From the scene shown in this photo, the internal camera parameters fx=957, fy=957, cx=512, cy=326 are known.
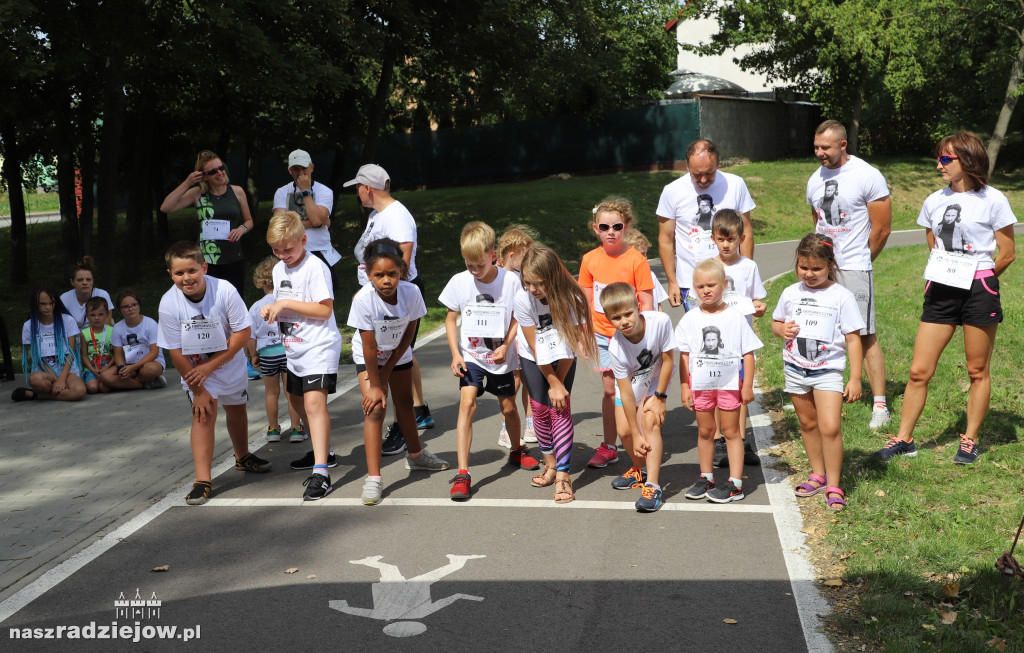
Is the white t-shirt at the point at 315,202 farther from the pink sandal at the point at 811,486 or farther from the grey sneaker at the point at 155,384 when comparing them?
the pink sandal at the point at 811,486

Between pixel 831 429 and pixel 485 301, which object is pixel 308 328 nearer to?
pixel 485 301

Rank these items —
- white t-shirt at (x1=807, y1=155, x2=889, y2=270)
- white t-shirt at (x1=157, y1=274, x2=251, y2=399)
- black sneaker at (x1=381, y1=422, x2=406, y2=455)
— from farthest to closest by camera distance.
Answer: black sneaker at (x1=381, y1=422, x2=406, y2=455) < white t-shirt at (x1=807, y1=155, x2=889, y2=270) < white t-shirt at (x1=157, y1=274, x2=251, y2=399)

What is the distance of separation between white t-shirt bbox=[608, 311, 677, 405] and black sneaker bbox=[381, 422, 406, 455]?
83.6 inches

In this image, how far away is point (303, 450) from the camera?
24.1 feet

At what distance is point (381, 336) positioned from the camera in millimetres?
6133

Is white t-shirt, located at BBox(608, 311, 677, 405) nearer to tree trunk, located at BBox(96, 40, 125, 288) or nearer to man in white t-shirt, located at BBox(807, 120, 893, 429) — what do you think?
man in white t-shirt, located at BBox(807, 120, 893, 429)

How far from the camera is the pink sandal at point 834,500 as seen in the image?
543 centimetres

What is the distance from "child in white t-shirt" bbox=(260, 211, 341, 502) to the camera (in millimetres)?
6289

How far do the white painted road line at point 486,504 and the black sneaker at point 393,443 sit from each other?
1.08 meters

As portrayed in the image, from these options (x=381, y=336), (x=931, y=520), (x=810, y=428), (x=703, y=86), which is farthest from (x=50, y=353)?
(x=703, y=86)

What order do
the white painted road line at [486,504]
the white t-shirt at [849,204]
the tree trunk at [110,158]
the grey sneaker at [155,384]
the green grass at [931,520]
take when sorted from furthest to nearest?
the tree trunk at [110,158]
the grey sneaker at [155,384]
the white t-shirt at [849,204]
the white painted road line at [486,504]
the green grass at [931,520]

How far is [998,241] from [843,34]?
29.4 meters

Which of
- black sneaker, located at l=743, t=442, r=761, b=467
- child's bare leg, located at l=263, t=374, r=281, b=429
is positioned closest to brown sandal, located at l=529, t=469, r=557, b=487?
black sneaker, located at l=743, t=442, r=761, b=467

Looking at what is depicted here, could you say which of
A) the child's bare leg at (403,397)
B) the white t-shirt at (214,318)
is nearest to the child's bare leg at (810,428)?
the child's bare leg at (403,397)
